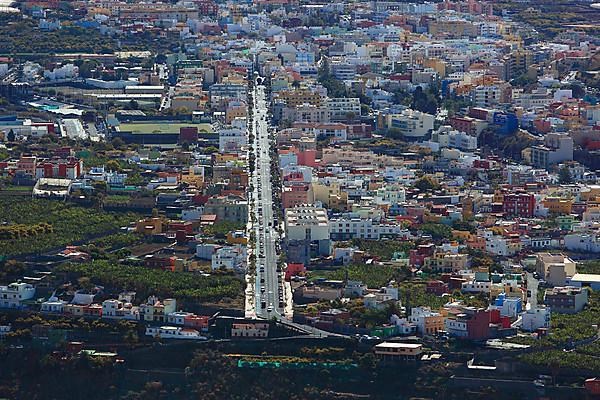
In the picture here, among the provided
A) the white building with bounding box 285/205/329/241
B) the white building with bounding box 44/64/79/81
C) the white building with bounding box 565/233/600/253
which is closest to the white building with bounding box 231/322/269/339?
the white building with bounding box 285/205/329/241

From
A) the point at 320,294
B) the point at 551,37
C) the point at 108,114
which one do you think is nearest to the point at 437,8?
the point at 551,37

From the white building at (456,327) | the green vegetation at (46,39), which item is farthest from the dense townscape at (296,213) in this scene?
the green vegetation at (46,39)

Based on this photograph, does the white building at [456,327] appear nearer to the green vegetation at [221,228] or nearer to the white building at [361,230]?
the white building at [361,230]

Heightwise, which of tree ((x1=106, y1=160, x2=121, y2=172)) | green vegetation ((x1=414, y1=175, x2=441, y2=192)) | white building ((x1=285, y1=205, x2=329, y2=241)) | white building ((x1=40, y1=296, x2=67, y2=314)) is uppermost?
white building ((x1=285, y1=205, x2=329, y2=241))

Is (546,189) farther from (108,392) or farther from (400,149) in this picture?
(108,392)

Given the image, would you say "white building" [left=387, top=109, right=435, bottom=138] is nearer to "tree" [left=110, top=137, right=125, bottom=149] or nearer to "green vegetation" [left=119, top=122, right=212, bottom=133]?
"green vegetation" [left=119, top=122, right=212, bottom=133]

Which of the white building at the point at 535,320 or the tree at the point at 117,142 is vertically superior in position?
the white building at the point at 535,320

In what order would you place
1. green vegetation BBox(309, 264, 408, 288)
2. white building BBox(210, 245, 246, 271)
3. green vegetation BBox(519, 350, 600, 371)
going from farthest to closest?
white building BBox(210, 245, 246, 271) < green vegetation BBox(309, 264, 408, 288) < green vegetation BBox(519, 350, 600, 371)
